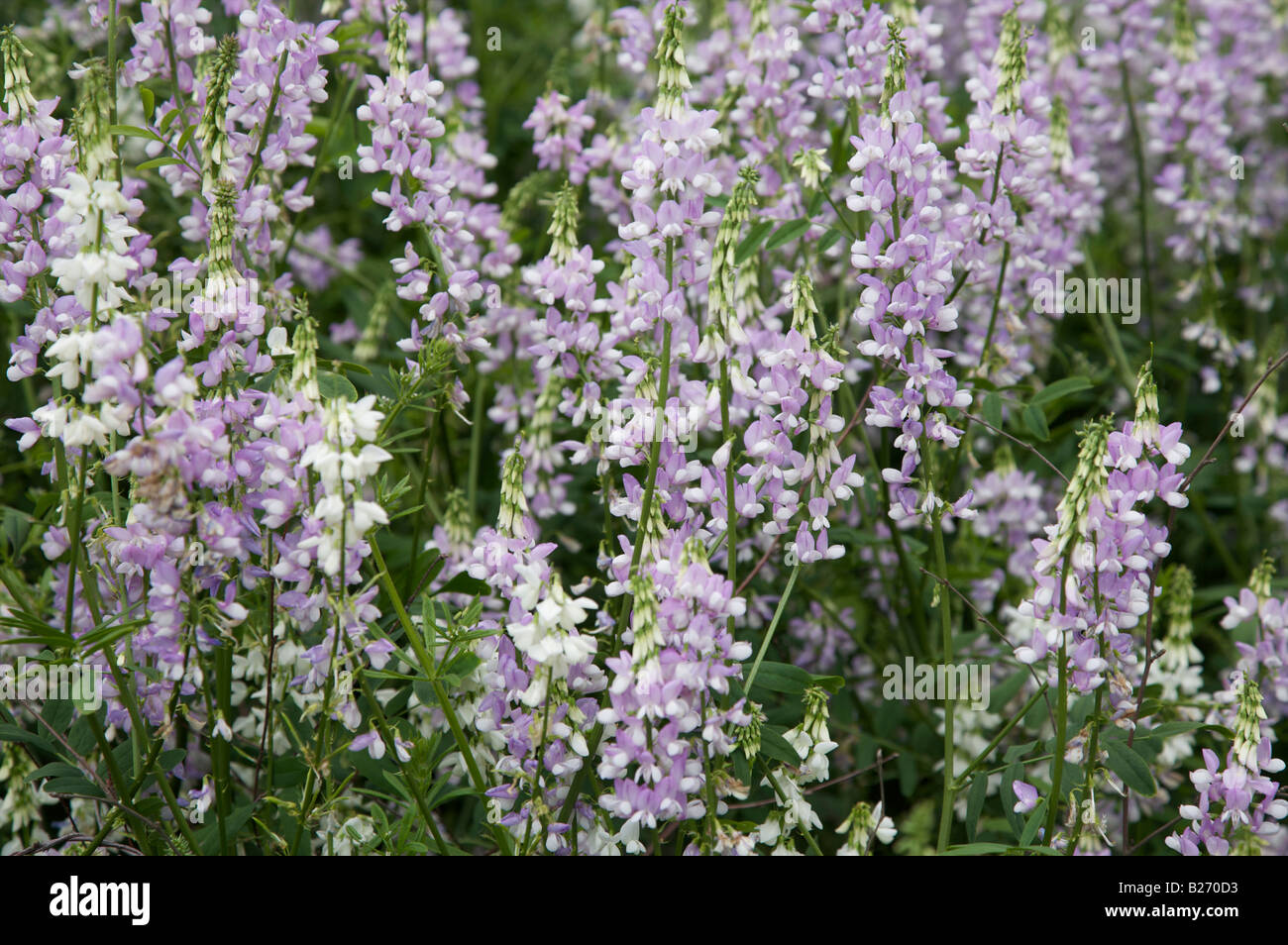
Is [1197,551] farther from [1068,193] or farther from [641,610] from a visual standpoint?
[641,610]

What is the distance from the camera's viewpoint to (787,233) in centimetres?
312

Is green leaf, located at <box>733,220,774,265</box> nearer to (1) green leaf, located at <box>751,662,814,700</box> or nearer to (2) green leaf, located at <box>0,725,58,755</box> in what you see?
(1) green leaf, located at <box>751,662,814,700</box>

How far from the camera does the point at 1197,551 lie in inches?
203

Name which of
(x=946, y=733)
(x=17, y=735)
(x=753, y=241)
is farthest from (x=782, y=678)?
(x=17, y=735)

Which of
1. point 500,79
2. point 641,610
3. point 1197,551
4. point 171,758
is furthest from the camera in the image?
point 500,79

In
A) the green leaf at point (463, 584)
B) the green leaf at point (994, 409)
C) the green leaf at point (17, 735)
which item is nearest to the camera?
the green leaf at point (17, 735)

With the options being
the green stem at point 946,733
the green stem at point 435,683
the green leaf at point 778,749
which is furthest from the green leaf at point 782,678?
the green stem at point 435,683

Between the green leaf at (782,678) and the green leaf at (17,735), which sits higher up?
the green leaf at (782,678)

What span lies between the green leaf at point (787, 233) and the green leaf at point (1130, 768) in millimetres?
1497

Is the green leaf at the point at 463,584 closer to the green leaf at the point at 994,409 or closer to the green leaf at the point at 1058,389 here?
the green leaf at the point at 994,409

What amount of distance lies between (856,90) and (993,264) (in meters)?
0.76

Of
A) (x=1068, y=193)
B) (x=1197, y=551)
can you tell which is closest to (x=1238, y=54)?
(x=1068, y=193)

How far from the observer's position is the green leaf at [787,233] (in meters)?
3.10

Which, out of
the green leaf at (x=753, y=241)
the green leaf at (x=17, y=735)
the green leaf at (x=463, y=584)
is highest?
the green leaf at (x=753, y=241)
